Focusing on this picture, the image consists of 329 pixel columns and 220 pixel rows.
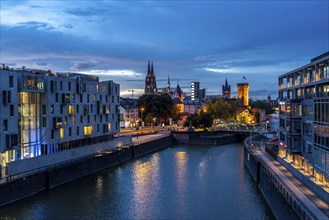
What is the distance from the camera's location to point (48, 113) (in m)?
56.0

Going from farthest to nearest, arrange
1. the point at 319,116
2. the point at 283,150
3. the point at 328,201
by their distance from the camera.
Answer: the point at 283,150 → the point at 319,116 → the point at 328,201

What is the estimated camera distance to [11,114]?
159 feet

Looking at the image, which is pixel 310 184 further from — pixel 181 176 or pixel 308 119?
pixel 181 176

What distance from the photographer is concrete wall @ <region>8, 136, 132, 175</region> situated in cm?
4641

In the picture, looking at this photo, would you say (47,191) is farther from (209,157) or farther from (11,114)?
(209,157)

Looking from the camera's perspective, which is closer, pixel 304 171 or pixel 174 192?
pixel 304 171

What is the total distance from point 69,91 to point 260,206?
31.8m

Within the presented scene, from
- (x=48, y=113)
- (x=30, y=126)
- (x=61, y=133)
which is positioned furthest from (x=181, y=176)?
(x=30, y=126)

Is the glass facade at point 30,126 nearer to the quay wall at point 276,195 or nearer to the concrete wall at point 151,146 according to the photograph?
the quay wall at point 276,195

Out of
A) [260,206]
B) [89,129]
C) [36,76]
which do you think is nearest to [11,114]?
[36,76]

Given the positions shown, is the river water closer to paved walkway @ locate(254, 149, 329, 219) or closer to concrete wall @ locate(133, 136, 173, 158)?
paved walkway @ locate(254, 149, 329, 219)

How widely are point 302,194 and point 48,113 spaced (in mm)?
33925

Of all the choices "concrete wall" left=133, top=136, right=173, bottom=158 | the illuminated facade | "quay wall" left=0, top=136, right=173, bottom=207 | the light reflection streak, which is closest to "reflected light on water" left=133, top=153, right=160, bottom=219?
the light reflection streak

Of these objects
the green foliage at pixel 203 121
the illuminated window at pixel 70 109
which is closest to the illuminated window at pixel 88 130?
the illuminated window at pixel 70 109
